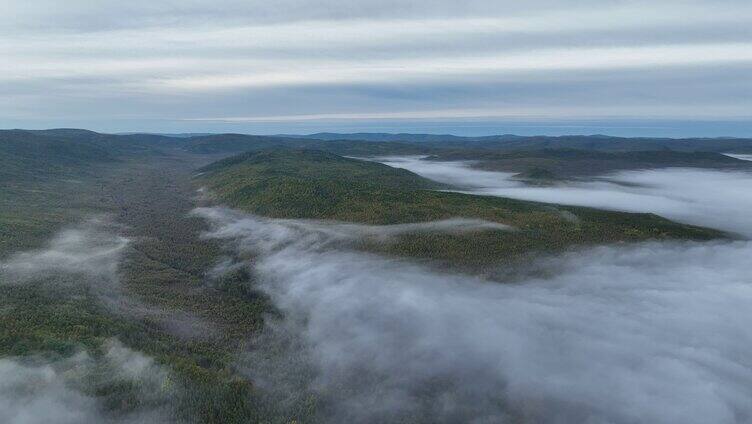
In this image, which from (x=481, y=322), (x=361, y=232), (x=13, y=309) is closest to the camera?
(x=13, y=309)

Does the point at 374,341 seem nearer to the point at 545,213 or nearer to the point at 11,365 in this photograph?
the point at 11,365

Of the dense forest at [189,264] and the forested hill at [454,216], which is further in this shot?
the forested hill at [454,216]

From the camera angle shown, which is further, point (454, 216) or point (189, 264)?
point (454, 216)

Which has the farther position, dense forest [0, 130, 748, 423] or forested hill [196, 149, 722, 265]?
forested hill [196, 149, 722, 265]

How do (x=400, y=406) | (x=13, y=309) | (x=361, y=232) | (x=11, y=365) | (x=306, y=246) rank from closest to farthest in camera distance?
1. (x=11, y=365)
2. (x=400, y=406)
3. (x=13, y=309)
4. (x=306, y=246)
5. (x=361, y=232)

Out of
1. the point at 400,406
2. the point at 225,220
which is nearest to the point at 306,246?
the point at 225,220

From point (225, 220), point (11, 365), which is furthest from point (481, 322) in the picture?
point (225, 220)

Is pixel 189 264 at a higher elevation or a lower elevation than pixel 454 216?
lower

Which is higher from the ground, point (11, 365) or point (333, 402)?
point (11, 365)

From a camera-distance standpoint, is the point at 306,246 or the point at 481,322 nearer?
the point at 481,322
